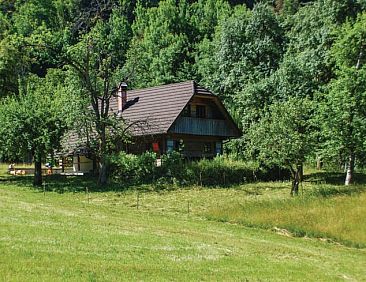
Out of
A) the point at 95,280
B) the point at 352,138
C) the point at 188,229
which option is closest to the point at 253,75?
the point at 352,138

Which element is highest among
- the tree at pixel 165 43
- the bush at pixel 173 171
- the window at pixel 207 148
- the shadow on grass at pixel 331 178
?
the tree at pixel 165 43

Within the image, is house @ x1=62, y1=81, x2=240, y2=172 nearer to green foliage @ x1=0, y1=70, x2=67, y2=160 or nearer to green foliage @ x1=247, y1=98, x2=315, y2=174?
→ green foliage @ x1=0, y1=70, x2=67, y2=160

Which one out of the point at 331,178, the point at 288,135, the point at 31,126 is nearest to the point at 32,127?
the point at 31,126

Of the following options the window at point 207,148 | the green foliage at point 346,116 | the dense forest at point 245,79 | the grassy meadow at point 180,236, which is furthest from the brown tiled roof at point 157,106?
the green foliage at point 346,116

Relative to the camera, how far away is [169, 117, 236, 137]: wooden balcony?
40750 millimetres

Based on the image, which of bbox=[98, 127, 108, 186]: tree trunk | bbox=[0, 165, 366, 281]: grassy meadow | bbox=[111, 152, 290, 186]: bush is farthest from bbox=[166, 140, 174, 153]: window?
bbox=[0, 165, 366, 281]: grassy meadow

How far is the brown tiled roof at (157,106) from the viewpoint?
39.5 m

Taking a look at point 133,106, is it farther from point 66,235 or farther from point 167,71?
point 66,235

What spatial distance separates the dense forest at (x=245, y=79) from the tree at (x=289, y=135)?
0.19 ft

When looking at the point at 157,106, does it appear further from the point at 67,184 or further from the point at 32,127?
the point at 32,127

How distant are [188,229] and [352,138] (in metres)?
16.7

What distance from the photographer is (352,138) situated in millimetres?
32750

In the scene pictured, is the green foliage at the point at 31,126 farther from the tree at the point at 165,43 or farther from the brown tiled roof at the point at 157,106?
the tree at the point at 165,43

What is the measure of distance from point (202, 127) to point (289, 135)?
1471 cm
